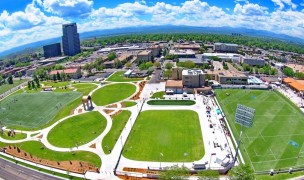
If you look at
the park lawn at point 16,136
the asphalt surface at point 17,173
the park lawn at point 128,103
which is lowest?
the asphalt surface at point 17,173

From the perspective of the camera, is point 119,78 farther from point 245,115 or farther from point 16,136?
point 245,115

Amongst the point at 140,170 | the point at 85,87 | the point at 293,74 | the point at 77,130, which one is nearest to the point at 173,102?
the point at 77,130

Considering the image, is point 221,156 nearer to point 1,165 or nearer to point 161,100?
point 161,100

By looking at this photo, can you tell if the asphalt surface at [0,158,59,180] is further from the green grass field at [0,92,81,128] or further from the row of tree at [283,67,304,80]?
the row of tree at [283,67,304,80]

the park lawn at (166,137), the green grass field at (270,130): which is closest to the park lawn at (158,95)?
the park lawn at (166,137)

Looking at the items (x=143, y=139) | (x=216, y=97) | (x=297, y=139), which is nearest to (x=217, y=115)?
(x=216, y=97)

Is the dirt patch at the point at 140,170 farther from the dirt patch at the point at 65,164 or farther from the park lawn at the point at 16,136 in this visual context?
the park lawn at the point at 16,136

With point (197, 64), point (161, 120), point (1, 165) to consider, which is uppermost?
point (197, 64)
